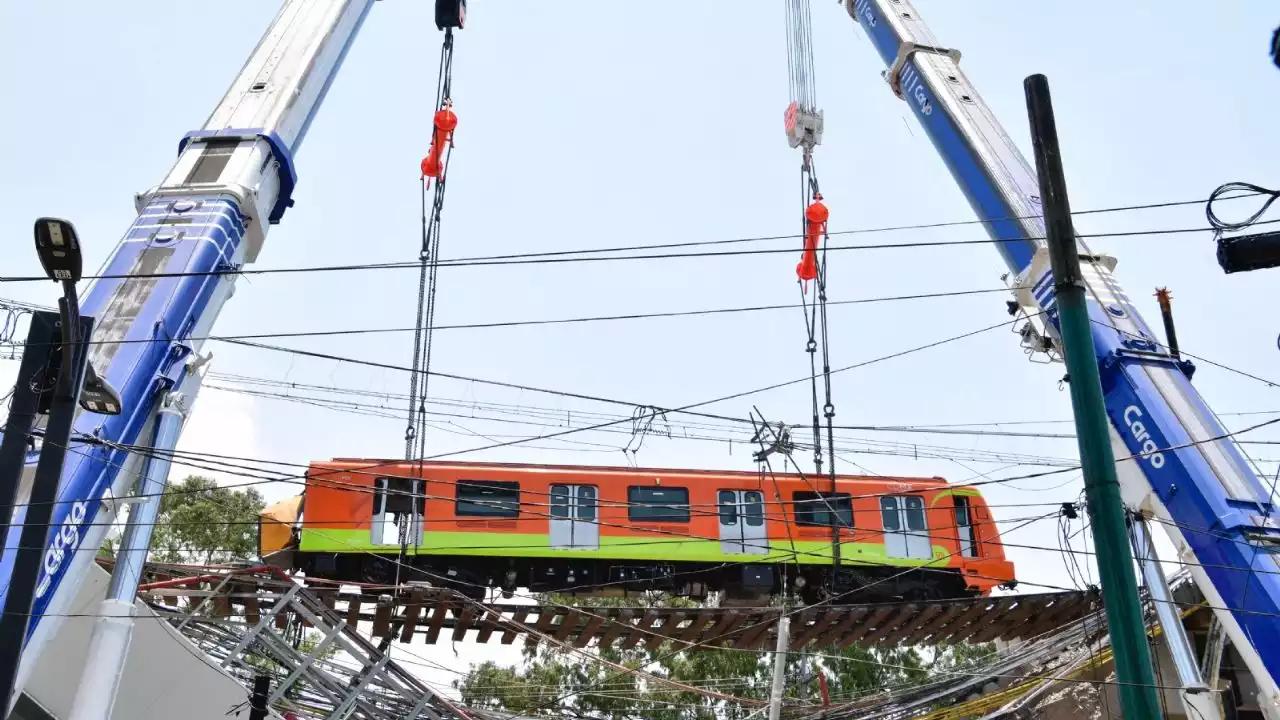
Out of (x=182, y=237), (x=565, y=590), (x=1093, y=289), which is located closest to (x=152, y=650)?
(x=182, y=237)

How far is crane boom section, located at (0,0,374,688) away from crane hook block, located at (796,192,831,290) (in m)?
6.42

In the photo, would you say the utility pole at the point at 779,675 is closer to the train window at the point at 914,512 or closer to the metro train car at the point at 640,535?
the metro train car at the point at 640,535

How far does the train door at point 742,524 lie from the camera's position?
57.6 ft

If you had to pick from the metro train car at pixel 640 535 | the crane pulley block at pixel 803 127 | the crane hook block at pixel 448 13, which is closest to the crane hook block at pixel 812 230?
the crane pulley block at pixel 803 127

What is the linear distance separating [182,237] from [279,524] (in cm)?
→ 767

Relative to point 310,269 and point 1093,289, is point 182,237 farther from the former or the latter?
point 1093,289

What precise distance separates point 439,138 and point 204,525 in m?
16.5

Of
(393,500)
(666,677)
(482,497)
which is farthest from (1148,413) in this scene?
(666,677)

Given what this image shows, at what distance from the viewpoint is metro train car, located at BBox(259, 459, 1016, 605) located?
16.4m

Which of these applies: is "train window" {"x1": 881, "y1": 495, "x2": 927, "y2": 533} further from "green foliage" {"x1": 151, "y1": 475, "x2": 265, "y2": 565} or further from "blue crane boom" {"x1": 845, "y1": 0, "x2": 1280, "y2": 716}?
"green foliage" {"x1": 151, "y1": 475, "x2": 265, "y2": 565}

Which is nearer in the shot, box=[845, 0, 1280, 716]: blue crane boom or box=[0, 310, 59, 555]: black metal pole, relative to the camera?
box=[0, 310, 59, 555]: black metal pole

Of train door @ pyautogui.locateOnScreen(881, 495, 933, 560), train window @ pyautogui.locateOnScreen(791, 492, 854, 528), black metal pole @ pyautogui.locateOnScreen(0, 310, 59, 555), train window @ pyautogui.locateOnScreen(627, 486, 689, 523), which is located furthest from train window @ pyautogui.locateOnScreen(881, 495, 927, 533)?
black metal pole @ pyautogui.locateOnScreen(0, 310, 59, 555)

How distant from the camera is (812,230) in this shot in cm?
→ 1488

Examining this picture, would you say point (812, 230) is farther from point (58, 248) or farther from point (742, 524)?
point (58, 248)
